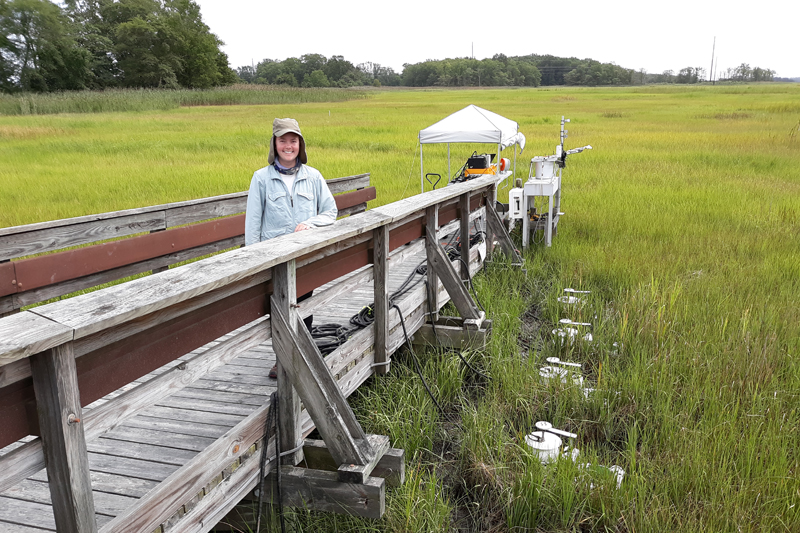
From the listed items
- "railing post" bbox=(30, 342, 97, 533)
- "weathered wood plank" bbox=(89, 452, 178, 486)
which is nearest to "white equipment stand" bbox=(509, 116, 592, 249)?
"weathered wood plank" bbox=(89, 452, 178, 486)

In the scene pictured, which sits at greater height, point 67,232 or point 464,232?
point 67,232

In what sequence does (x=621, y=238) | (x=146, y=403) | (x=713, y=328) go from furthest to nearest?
(x=621, y=238) < (x=713, y=328) < (x=146, y=403)

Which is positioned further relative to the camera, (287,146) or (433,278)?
(433,278)

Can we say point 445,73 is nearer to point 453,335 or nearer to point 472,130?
point 472,130

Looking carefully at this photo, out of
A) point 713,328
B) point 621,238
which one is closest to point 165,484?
point 713,328

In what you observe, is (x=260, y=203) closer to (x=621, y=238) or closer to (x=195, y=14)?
(x=621, y=238)

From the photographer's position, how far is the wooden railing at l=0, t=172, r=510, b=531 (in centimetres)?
174

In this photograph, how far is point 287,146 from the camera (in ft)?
14.1

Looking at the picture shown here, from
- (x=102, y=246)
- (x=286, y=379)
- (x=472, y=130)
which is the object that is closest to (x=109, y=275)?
(x=102, y=246)

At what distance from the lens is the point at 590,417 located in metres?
4.50

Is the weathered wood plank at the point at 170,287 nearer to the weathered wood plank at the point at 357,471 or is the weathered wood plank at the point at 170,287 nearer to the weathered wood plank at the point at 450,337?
the weathered wood plank at the point at 357,471

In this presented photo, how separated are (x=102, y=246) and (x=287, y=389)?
2107 mm

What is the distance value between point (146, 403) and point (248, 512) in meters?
1.36

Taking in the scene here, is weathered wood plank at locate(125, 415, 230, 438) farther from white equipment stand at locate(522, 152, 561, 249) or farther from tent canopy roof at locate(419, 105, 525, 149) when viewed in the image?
tent canopy roof at locate(419, 105, 525, 149)
